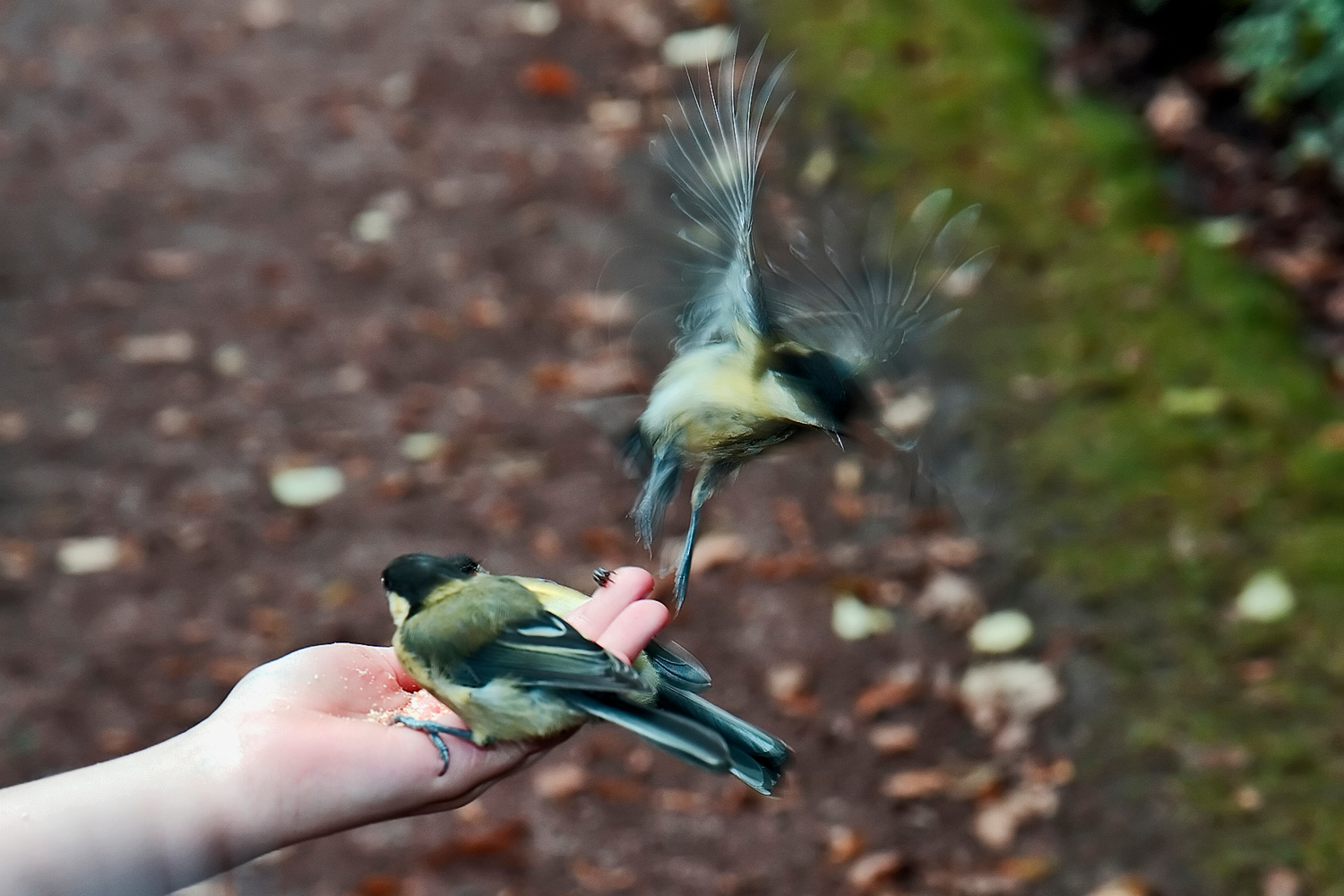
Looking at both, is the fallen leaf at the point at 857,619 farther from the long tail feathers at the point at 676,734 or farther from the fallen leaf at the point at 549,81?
the fallen leaf at the point at 549,81

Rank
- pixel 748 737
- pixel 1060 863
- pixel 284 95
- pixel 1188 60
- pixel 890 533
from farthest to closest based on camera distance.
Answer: pixel 284 95 → pixel 1188 60 → pixel 890 533 → pixel 1060 863 → pixel 748 737

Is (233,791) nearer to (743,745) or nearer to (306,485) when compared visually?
(743,745)

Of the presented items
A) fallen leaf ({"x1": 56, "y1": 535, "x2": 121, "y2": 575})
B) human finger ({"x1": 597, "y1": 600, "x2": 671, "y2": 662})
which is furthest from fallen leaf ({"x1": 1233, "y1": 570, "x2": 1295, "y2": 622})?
fallen leaf ({"x1": 56, "y1": 535, "x2": 121, "y2": 575})

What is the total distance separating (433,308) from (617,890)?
3.00 m

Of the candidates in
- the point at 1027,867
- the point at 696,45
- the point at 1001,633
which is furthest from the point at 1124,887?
the point at 696,45

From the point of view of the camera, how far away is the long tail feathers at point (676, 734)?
6.55ft

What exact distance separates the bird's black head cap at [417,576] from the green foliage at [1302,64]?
398cm

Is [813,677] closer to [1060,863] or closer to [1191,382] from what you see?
[1060,863]

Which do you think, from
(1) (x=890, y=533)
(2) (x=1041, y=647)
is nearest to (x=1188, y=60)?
(1) (x=890, y=533)

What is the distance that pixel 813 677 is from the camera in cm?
418

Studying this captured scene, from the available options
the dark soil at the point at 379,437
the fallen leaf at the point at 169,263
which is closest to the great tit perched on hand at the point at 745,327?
the dark soil at the point at 379,437

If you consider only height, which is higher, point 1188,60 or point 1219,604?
point 1188,60

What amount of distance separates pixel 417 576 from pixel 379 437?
2.91 m

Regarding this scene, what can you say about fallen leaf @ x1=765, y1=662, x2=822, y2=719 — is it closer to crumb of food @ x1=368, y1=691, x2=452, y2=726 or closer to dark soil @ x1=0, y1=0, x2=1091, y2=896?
dark soil @ x1=0, y1=0, x2=1091, y2=896
